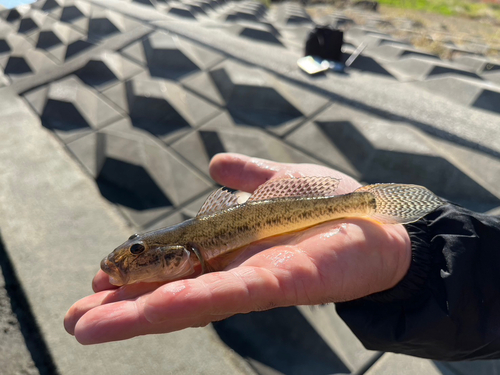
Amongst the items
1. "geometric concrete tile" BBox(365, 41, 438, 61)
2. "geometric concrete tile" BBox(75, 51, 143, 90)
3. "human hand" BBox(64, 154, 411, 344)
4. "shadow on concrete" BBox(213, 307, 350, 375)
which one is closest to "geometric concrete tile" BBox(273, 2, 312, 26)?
"geometric concrete tile" BBox(365, 41, 438, 61)

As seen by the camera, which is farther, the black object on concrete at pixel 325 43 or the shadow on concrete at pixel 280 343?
the black object on concrete at pixel 325 43

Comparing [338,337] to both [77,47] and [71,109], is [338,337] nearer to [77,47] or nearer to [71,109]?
[71,109]

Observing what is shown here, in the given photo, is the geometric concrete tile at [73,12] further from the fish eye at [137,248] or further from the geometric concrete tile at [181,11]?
the fish eye at [137,248]

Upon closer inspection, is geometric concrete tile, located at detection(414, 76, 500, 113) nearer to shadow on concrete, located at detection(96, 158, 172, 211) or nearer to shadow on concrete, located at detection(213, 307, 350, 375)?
shadow on concrete, located at detection(213, 307, 350, 375)

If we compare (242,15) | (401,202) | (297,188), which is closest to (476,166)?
(401,202)

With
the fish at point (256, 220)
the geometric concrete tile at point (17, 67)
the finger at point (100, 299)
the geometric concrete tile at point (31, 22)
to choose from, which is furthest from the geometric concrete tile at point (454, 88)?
the geometric concrete tile at point (31, 22)

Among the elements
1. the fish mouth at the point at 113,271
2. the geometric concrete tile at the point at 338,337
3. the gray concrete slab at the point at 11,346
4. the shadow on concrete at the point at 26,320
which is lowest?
the gray concrete slab at the point at 11,346

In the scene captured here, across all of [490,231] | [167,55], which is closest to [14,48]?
[167,55]
